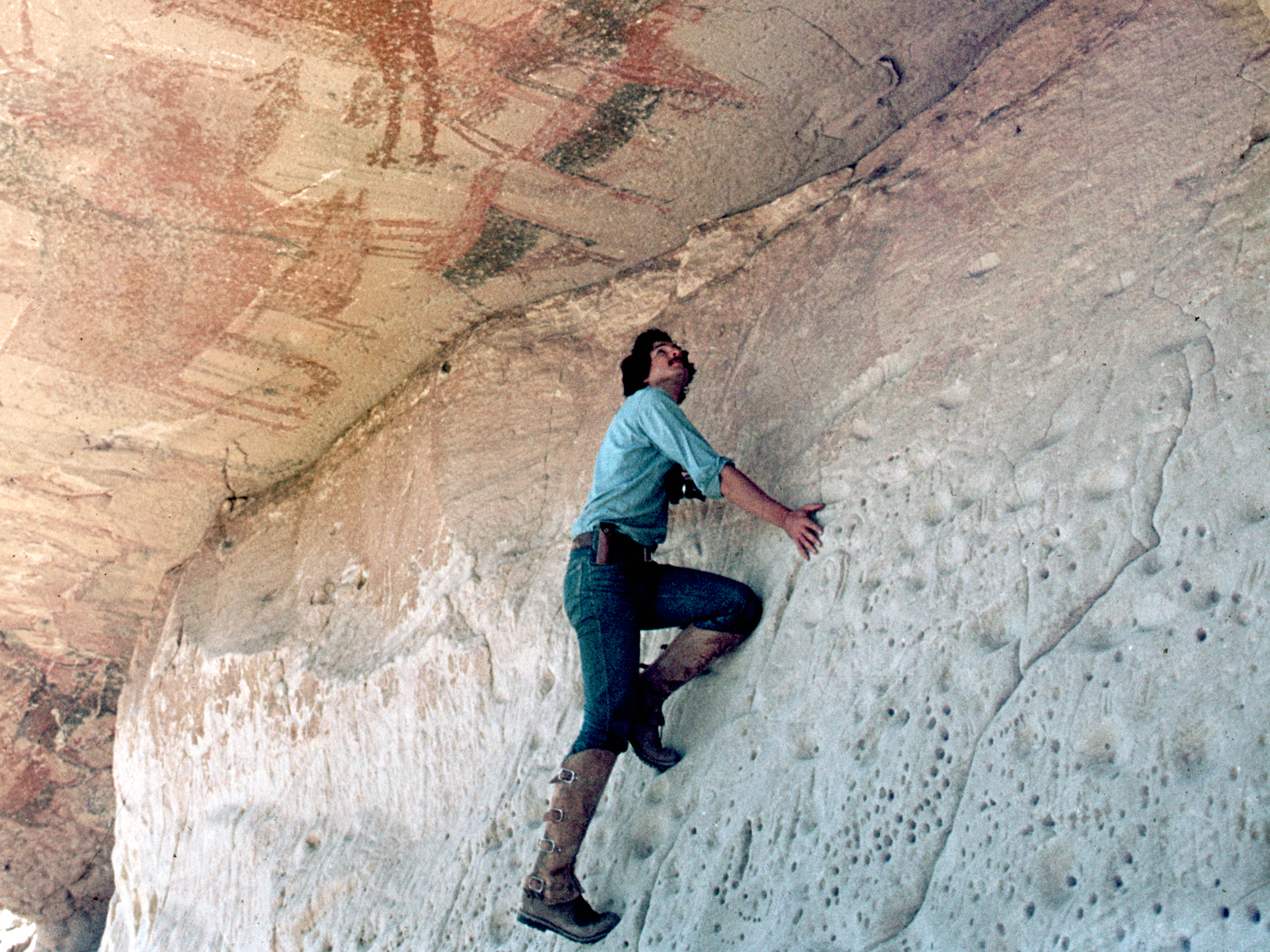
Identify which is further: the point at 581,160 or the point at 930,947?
the point at 581,160

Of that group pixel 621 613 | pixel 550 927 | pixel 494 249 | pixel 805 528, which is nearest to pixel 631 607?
pixel 621 613

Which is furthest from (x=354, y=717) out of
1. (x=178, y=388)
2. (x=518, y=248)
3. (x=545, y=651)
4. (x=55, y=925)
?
(x=55, y=925)

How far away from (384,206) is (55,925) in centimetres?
353

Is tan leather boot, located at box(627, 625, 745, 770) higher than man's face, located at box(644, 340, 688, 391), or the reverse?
man's face, located at box(644, 340, 688, 391)

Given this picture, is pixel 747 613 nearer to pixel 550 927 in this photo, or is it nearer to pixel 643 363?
pixel 643 363

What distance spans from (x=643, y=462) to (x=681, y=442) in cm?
13

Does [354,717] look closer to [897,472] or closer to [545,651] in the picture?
[545,651]

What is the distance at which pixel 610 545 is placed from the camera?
2.18 metres

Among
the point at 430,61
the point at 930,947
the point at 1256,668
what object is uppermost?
the point at 430,61

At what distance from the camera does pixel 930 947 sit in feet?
5.60

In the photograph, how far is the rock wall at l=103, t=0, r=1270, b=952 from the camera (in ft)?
5.50

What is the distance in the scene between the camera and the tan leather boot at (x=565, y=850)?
2.03 meters

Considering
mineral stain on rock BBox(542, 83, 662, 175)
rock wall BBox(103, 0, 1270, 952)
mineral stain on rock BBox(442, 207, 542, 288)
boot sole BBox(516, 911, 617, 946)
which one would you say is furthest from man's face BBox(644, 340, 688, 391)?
boot sole BBox(516, 911, 617, 946)

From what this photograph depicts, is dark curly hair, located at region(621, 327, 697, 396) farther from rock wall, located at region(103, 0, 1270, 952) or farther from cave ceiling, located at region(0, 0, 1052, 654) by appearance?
cave ceiling, located at region(0, 0, 1052, 654)
